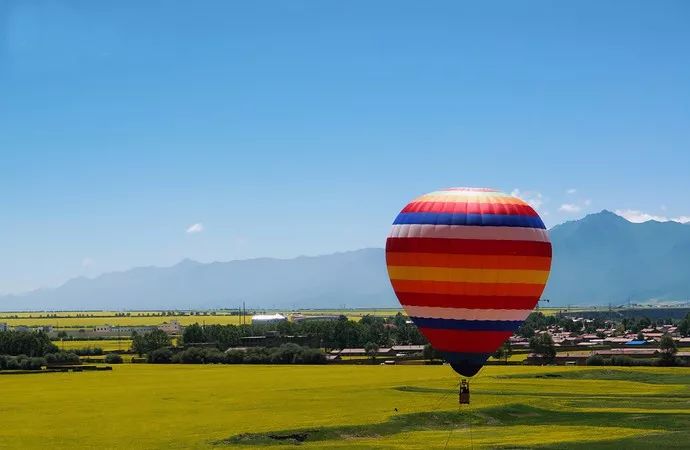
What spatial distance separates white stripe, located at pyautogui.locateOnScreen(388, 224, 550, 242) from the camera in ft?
145

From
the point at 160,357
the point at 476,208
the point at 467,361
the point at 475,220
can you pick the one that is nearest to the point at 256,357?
the point at 160,357

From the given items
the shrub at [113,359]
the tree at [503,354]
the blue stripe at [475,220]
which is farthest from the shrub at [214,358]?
the blue stripe at [475,220]

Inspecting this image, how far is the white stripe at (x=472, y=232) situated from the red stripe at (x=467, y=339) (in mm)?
4637

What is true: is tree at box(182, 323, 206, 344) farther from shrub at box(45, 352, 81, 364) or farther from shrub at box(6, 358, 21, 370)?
shrub at box(6, 358, 21, 370)

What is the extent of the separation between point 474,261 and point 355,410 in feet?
115

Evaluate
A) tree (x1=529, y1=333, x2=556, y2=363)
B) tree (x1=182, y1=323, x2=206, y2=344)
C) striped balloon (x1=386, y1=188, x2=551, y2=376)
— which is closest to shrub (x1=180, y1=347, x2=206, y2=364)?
tree (x1=182, y1=323, x2=206, y2=344)

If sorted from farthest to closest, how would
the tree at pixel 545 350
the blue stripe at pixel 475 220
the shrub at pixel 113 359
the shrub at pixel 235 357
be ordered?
the shrub at pixel 235 357
the shrub at pixel 113 359
the tree at pixel 545 350
the blue stripe at pixel 475 220

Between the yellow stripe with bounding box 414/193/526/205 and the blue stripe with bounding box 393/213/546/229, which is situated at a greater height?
the yellow stripe with bounding box 414/193/526/205

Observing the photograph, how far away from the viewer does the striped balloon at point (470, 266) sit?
4431 centimetres

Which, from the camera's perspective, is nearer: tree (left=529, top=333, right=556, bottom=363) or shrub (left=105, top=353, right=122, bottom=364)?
tree (left=529, top=333, right=556, bottom=363)

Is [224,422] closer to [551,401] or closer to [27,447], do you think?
[27,447]

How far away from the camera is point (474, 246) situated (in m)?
44.1

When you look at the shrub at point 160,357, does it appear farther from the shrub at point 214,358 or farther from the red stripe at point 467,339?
the red stripe at point 467,339

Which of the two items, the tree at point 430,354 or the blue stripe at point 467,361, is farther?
the tree at point 430,354
